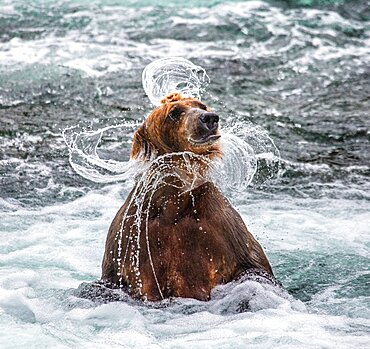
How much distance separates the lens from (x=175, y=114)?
478 cm

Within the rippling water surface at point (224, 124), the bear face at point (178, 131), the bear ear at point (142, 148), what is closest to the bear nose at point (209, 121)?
the bear face at point (178, 131)

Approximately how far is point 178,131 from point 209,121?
0.22 metres

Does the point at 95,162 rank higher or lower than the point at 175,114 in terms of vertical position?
lower

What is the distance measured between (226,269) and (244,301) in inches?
8.1

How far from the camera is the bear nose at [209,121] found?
4539 mm

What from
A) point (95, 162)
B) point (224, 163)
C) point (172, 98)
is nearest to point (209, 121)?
point (224, 163)

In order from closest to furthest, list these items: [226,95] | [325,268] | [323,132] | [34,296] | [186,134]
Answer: [186,134]
[34,296]
[325,268]
[323,132]
[226,95]

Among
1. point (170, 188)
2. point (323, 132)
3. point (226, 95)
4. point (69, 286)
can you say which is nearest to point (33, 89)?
point (226, 95)

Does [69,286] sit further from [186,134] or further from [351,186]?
[351,186]

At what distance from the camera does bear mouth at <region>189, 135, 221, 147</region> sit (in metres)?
4.55

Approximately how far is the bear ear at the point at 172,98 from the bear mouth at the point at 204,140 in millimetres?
367

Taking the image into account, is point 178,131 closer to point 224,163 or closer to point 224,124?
point 224,163

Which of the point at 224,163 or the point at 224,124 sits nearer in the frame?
the point at 224,163

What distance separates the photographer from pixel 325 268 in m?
6.02
